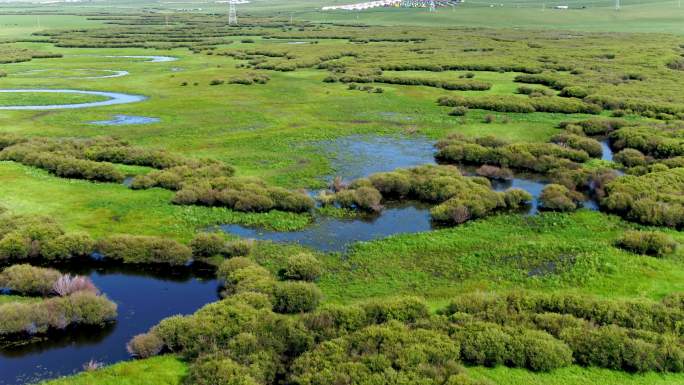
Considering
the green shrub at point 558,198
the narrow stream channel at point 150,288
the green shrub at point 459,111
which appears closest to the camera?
the narrow stream channel at point 150,288

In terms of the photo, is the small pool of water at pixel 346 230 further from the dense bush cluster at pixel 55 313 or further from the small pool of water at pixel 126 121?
the small pool of water at pixel 126 121

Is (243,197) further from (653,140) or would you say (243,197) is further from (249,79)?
(249,79)

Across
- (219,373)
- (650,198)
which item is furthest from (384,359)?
(650,198)

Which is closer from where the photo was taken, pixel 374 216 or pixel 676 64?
pixel 374 216

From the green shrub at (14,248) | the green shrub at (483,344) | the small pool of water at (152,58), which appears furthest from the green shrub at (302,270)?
the small pool of water at (152,58)

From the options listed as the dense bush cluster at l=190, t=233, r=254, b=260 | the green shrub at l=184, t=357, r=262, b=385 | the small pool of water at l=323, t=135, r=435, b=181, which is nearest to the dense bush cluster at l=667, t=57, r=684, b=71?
the small pool of water at l=323, t=135, r=435, b=181

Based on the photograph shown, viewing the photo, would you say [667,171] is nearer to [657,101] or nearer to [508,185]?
[508,185]

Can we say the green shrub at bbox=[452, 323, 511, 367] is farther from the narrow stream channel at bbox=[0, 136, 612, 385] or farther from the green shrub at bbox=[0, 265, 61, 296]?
the green shrub at bbox=[0, 265, 61, 296]
